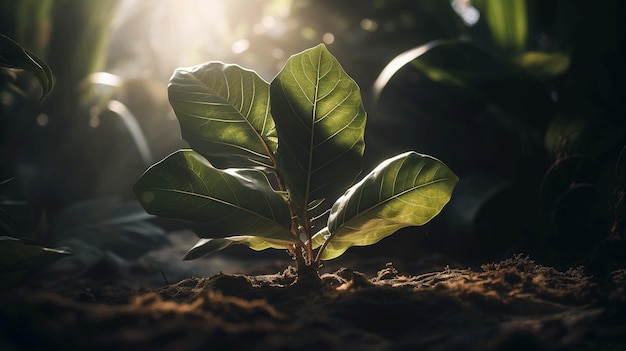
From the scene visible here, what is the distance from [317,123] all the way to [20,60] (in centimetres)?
40

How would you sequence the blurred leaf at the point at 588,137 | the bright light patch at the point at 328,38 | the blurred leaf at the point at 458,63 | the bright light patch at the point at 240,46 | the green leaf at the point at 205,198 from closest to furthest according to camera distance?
the green leaf at the point at 205,198 < the blurred leaf at the point at 588,137 < the blurred leaf at the point at 458,63 < the bright light patch at the point at 328,38 < the bright light patch at the point at 240,46

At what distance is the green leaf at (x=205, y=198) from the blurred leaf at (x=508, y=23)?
127 centimetres

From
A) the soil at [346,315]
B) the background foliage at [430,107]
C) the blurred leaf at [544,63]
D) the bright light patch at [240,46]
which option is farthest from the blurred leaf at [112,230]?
the blurred leaf at [544,63]

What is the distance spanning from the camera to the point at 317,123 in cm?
68

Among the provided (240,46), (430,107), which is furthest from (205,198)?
(240,46)

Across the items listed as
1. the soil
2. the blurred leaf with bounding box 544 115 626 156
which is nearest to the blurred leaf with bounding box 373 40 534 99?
the blurred leaf with bounding box 544 115 626 156

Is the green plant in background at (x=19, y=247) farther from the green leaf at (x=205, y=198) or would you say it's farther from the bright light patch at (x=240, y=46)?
the bright light patch at (x=240, y=46)

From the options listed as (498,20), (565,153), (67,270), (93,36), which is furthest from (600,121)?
(93,36)

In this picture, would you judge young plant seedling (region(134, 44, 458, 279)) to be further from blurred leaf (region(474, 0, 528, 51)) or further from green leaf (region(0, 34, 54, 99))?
blurred leaf (region(474, 0, 528, 51))

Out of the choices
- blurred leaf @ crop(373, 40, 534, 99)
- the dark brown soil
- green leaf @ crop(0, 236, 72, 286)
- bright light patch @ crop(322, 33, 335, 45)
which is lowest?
the dark brown soil

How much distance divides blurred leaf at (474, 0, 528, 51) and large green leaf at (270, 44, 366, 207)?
1162mm

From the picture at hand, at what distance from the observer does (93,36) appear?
192 centimetres

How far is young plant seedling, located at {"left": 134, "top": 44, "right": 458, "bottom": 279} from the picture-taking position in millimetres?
651

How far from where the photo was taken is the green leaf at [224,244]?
69 centimetres
